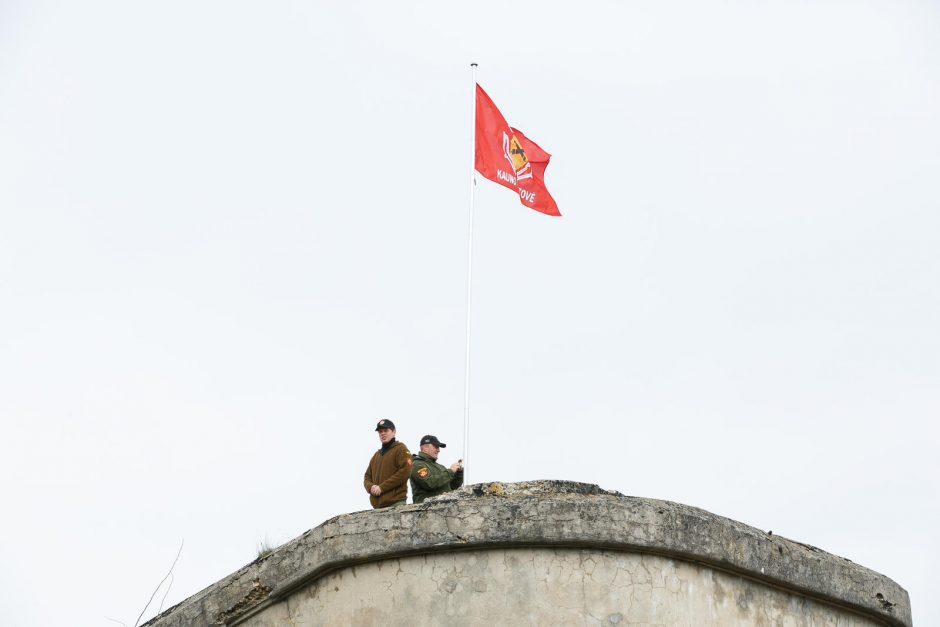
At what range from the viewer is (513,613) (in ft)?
26.7

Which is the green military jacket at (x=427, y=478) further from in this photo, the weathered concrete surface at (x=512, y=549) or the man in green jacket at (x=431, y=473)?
the weathered concrete surface at (x=512, y=549)

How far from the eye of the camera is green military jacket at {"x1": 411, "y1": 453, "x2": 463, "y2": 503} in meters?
11.0

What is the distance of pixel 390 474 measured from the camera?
1109 cm

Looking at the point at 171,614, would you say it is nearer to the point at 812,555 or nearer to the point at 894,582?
the point at 812,555

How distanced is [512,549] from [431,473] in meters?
2.81

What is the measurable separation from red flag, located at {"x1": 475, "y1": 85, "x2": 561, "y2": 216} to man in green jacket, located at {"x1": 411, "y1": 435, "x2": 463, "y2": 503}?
13.8 ft

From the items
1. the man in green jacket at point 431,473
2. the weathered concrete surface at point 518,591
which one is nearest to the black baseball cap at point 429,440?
the man in green jacket at point 431,473

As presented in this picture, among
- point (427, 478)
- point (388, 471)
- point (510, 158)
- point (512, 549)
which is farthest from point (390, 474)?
point (510, 158)

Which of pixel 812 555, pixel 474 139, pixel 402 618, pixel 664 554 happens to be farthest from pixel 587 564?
pixel 474 139

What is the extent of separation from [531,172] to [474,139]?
32.8 inches

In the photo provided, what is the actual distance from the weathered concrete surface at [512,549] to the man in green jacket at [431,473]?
2.35 metres

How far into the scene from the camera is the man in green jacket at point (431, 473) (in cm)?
1100

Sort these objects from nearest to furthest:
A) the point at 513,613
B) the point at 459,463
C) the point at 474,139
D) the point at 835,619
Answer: the point at 513,613 < the point at 835,619 < the point at 459,463 < the point at 474,139

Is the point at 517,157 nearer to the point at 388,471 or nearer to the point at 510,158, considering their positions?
the point at 510,158
